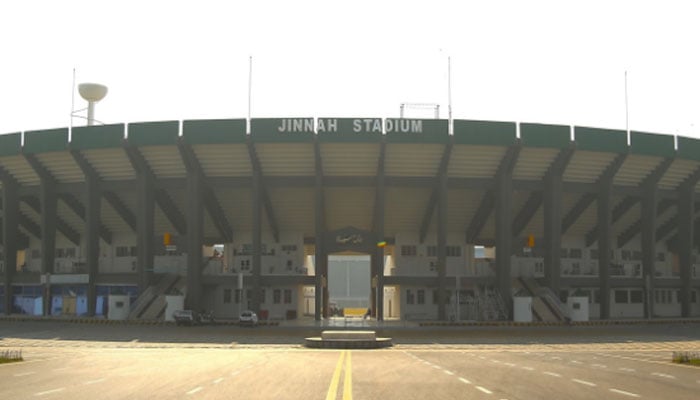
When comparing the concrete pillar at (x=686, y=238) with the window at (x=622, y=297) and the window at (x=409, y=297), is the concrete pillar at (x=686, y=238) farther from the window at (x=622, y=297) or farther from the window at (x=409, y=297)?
the window at (x=409, y=297)

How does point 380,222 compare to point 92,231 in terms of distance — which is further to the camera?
point 92,231

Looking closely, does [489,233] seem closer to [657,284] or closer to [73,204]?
[657,284]

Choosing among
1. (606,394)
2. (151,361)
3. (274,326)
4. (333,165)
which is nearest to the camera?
(606,394)

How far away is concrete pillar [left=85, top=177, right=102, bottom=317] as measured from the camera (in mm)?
69562

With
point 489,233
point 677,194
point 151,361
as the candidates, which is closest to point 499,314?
point 489,233

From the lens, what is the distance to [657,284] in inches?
2955

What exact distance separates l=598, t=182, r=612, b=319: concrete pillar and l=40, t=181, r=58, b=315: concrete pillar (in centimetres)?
5267

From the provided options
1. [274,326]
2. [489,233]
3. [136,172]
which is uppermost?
[136,172]

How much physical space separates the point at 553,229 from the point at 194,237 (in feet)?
108

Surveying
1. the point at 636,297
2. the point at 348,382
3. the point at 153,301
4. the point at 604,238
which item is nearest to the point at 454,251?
the point at 604,238

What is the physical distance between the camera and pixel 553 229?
68.6 metres

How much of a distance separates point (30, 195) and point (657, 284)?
209ft

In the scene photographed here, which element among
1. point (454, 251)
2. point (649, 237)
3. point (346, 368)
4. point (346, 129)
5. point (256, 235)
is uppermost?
point (346, 129)

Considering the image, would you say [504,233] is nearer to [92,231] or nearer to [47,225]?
[92,231]
